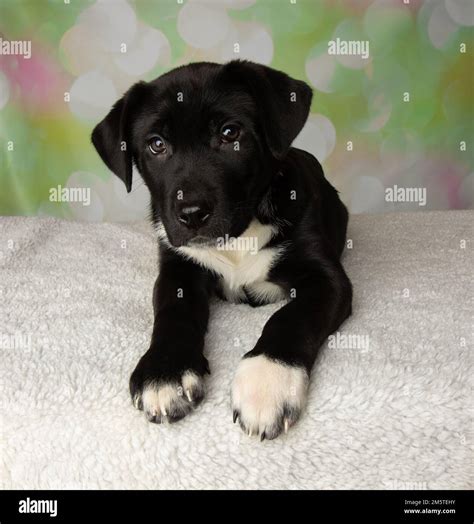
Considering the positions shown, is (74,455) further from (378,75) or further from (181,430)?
(378,75)

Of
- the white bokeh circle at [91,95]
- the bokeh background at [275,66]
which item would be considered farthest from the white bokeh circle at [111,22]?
the white bokeh circle at [91,95]

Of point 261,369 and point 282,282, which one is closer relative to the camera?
point 261,369

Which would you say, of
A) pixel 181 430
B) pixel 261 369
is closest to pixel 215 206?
pixel 261 369

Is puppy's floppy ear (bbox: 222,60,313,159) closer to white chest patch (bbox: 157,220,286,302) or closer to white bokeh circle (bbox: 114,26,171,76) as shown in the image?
white chest patch (bbox: 157,220,286,302)

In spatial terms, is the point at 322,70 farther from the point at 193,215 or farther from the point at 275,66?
the point at 193,215

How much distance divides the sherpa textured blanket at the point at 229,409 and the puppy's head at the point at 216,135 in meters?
0.43

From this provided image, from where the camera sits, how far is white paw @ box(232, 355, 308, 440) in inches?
71.6

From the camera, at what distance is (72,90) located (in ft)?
16.4

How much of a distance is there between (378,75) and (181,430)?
3807 mm

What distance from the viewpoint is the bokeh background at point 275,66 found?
191 inches

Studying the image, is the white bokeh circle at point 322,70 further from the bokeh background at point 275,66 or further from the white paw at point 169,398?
the white paw at point 169,398

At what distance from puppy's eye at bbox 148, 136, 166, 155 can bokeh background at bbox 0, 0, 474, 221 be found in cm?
243
